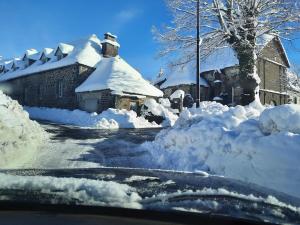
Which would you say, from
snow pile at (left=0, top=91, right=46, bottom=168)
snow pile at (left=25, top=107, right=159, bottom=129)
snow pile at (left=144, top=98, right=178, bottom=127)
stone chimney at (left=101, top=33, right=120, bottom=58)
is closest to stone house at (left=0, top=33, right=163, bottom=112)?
stone chimney at (left=101, top=33, right=120, bottom=58)

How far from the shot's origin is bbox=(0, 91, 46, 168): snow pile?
10.7 m

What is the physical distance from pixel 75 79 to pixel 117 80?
4940 mm

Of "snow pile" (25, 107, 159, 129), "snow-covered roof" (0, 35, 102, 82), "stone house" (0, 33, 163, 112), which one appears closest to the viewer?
"snow pile" (25, 107, 159, 129)

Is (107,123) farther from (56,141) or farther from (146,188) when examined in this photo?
(146,188)

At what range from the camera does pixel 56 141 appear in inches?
611

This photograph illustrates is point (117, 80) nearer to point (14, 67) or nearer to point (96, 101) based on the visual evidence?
point (96, 101)

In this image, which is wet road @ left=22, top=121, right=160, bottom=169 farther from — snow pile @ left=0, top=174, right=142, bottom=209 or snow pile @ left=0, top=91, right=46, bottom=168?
snow pile @ left=0, top=174, right=142, bottom=209

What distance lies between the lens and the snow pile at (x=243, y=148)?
770 centimetres

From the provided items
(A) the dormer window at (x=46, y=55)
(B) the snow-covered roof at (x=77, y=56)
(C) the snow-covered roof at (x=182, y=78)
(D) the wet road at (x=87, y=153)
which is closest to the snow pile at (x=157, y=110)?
(B) the snow-covered roof at (x=77, y=56)

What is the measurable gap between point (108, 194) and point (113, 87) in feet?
97.0

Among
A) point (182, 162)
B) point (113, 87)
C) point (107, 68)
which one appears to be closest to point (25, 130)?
point (182, 162)

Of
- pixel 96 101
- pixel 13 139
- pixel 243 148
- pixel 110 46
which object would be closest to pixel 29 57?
pixel 110 46

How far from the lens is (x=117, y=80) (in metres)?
33.1

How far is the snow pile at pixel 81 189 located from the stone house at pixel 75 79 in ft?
94.2
